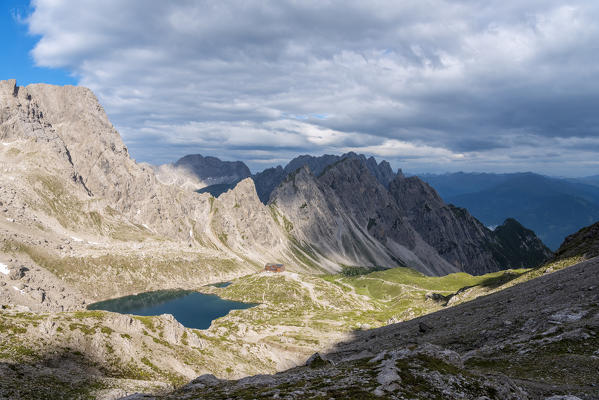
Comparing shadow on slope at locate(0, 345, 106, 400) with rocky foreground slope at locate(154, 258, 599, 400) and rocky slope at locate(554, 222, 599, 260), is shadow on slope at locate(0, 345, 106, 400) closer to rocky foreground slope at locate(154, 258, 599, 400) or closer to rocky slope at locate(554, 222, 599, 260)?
rocky foreground slope at locate(154, 258, 599, 400)

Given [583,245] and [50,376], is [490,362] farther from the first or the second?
[583,245]

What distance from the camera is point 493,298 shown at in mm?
86875

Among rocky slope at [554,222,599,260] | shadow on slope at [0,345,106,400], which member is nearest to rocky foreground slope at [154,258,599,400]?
shadow on slope at [0,345,106,400]

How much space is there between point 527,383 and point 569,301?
119 feet

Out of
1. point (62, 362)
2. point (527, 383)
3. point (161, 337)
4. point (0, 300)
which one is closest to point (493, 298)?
point (527, 383)

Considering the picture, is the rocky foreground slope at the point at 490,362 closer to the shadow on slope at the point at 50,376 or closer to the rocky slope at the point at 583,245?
the shadow on slope at the point at 50,376

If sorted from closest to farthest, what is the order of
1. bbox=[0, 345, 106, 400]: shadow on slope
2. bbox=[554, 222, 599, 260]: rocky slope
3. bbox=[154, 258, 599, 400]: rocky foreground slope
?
bbox=[154, 258, 599, 400]: rocky foreground slope
bbox=[0, 345, 106, 400]: shadow on slope
bbox=[554, 222, 599, 260]: rocky slope

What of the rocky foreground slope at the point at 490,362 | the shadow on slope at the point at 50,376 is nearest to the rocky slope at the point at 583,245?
the rocky foreground slope at the point at 490,362

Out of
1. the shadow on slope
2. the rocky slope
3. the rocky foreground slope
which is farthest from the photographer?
the rocky slope

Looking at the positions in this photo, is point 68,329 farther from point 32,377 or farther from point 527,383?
point 527,383

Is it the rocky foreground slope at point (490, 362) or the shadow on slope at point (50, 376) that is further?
the shadow on slope at point (50, 376)

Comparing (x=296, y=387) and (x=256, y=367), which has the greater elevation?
(x=296, y=387)

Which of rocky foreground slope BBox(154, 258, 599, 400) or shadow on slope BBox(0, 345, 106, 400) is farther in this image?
shadow on slope BBox(0, 345, 106, 400)

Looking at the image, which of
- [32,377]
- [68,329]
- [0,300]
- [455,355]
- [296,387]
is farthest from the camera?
[0,300]
